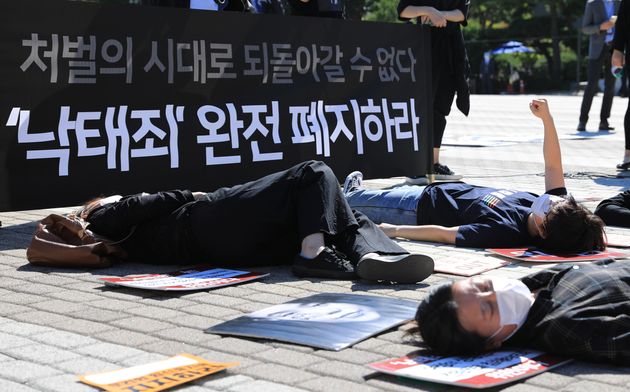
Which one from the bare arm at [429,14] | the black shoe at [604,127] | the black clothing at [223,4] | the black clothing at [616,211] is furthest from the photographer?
the black shoe at [604,127]

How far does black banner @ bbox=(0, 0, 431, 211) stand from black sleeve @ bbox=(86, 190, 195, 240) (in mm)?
1359

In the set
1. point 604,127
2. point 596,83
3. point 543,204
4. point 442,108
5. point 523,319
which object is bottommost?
point 523,319

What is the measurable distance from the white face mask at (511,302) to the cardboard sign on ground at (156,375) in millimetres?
1009

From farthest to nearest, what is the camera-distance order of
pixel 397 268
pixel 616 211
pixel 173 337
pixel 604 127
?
pixel 604 127
pixel 616 211
pixel 397 268
pixel 173 337

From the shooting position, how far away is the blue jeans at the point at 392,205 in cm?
682

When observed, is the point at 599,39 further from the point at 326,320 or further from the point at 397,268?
the point at 326,320

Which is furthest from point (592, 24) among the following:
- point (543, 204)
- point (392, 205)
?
point (543, 204)

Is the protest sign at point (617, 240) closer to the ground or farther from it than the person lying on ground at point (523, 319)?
closer to the ground

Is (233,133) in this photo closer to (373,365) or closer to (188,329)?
(188,329)

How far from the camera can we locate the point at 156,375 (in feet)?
11.7

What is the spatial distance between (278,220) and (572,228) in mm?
1697

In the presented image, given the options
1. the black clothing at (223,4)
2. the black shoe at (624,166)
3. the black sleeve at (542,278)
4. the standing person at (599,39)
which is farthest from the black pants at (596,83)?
the black sleeve at (542,278)

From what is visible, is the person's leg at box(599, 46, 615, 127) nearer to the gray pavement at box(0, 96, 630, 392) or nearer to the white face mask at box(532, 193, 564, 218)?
the gray pavement at box(0, 96, 630, 392)

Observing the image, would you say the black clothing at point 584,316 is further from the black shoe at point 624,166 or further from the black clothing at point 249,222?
the black shoe at point 624,166
